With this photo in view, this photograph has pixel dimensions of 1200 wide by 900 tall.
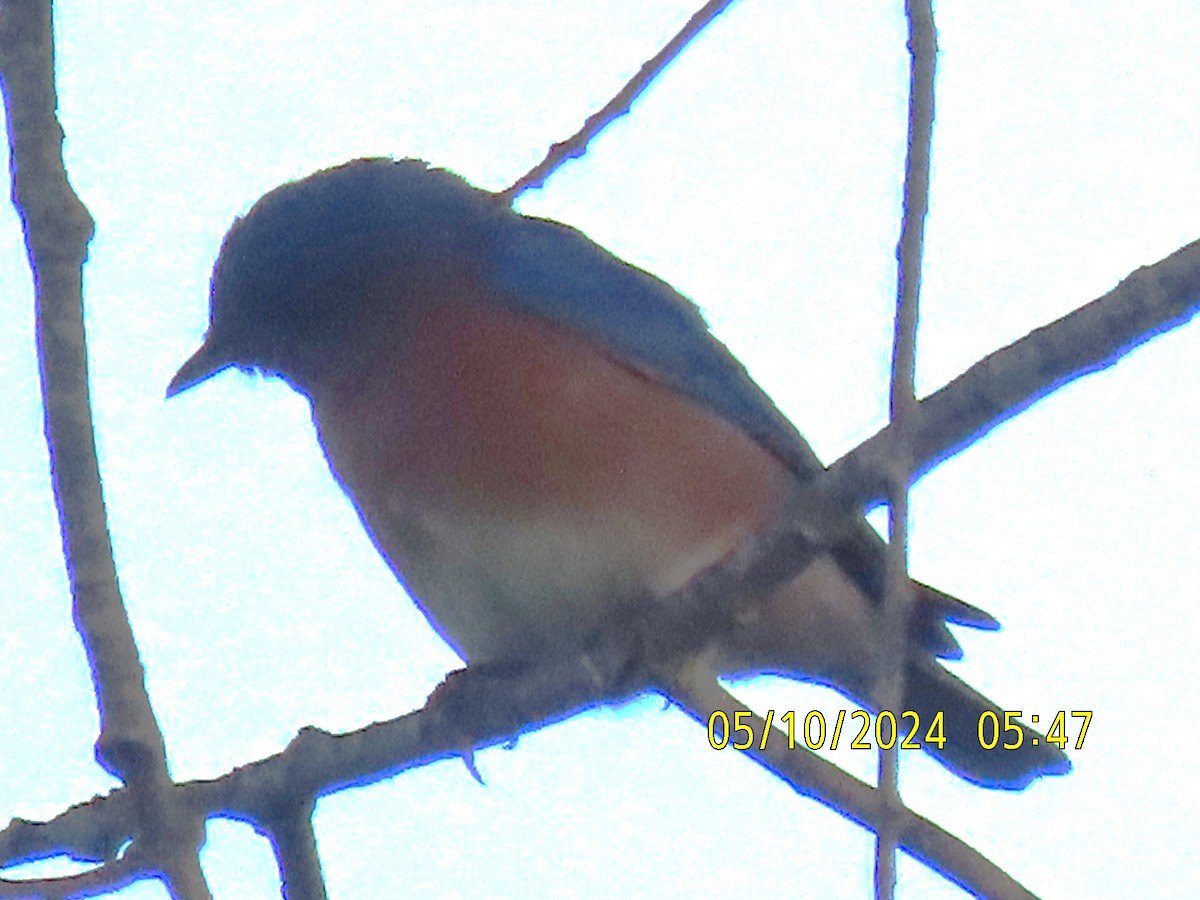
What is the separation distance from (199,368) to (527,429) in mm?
1077

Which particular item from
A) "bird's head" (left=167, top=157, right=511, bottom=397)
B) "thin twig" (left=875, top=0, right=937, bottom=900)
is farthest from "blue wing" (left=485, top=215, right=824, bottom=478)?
"thin twig" (left=875, top=0, right=937, bottom=900)

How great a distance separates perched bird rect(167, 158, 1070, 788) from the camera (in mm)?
3441

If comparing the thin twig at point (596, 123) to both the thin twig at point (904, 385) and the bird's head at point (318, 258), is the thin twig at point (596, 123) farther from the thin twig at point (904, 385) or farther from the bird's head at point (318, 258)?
the bird's head at point (318, 258)

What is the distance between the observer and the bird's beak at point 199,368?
13.5ft

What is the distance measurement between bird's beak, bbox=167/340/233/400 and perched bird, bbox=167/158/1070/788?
1 cm

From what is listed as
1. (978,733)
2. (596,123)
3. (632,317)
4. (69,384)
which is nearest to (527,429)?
(632,317)

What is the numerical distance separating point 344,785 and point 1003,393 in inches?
49.7

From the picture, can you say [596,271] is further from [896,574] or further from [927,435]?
[896,574]

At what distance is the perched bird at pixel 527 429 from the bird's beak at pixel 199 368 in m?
0.01

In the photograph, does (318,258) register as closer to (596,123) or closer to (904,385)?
(596,123)

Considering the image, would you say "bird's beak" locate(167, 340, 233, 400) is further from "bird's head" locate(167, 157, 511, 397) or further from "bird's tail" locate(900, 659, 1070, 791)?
"bird's tail" locate(900, 659, 1070, 791)

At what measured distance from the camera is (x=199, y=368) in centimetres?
417
